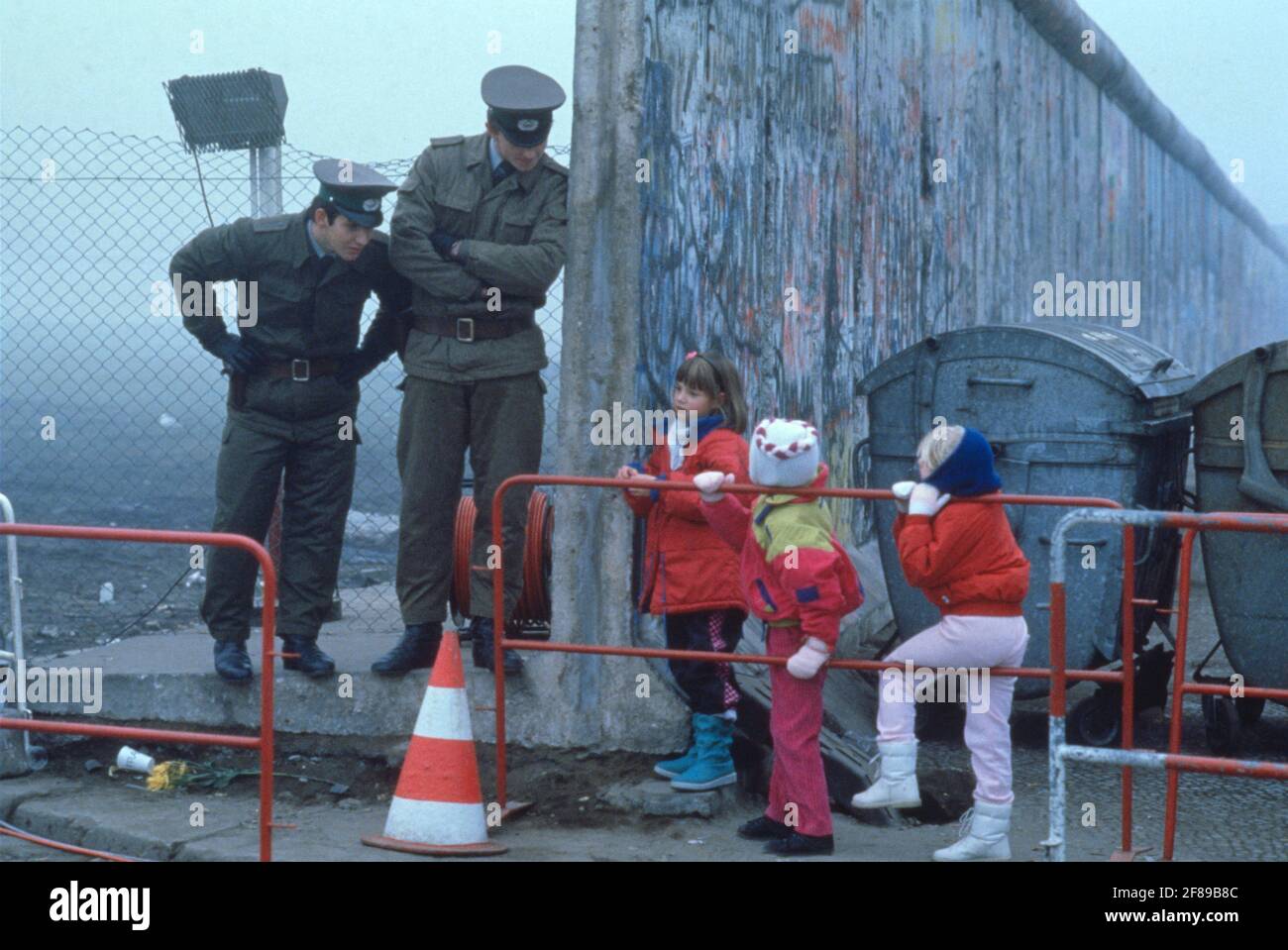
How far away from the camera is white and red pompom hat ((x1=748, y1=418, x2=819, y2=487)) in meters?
5.37

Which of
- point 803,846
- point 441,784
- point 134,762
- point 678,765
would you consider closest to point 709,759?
point 678,765

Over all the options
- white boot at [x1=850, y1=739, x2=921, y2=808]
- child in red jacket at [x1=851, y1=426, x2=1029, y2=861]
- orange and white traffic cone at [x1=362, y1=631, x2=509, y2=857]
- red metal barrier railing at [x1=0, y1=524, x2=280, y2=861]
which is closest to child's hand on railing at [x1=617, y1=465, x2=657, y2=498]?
orange and white traffic cone at [x1=362, y1=631, x2=509, y2=857]

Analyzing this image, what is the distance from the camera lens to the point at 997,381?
7.36 meters

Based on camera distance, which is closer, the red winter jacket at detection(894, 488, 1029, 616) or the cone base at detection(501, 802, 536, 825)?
the red winter jacket at detection(894, 488, 1029, 616)

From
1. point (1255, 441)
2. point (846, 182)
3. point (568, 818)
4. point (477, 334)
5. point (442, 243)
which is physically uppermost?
point (846, 182)

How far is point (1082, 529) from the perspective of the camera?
7.24 meters

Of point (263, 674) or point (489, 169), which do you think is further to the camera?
point (489, 169)

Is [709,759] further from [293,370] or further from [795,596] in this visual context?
[293,370]

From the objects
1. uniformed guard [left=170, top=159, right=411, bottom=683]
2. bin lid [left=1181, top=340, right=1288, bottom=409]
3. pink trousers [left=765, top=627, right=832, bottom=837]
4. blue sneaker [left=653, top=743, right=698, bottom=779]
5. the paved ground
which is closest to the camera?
pink trousers [left=765, top=627, right=832, bottom=837]

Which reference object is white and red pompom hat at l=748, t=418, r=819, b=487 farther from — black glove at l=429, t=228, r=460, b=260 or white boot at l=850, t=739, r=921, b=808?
black glove at l=429, t=228, r=460, b=260

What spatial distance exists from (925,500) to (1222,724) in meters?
2.70

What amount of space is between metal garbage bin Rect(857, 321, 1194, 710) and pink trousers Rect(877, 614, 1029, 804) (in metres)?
1.90

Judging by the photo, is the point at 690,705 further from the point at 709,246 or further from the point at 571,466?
the point at 709,246
